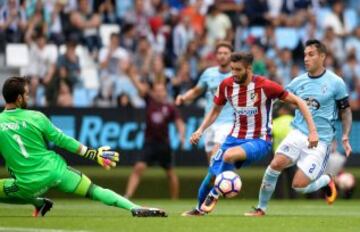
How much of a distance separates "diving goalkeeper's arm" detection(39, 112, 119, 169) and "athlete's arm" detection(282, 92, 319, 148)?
2452 mm

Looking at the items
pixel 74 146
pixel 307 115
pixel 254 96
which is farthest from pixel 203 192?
pixel 74 146

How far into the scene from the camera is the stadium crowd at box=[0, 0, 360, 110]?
934 inches

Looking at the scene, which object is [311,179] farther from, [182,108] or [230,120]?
[182,108]

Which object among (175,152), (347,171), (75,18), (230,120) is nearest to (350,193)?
(347,171)

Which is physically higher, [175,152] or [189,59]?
[189,59]

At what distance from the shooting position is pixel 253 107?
14.4 metres

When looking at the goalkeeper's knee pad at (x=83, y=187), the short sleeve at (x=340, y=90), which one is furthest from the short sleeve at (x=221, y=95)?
the goalkeeper's knee pad at (x=83, y=187)

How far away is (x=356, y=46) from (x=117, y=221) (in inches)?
606

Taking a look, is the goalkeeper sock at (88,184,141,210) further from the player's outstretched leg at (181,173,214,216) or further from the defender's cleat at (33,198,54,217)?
the player's outstretched leg at (181,173,214,216)

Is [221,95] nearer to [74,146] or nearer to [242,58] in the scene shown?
[242,58]

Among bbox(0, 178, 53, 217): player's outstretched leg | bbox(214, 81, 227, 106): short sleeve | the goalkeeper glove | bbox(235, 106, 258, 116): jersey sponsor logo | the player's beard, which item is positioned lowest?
bbox(0, 178, 53, 217): player's outstretched leg

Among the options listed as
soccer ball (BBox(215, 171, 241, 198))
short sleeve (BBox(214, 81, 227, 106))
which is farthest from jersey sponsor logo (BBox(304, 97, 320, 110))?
soccer ball (BBox(215, 171, 241, 198))

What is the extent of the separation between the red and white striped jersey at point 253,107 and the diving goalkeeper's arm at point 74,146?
209cm

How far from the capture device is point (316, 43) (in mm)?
15562
